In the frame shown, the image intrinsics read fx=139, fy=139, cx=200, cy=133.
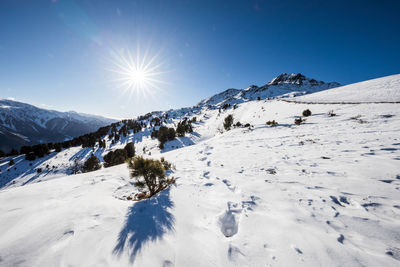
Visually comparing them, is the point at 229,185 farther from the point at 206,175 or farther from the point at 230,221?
the point at 230,221

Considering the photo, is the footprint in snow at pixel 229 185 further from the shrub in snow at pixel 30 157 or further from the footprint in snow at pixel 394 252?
the shrub in snow at pixel 30 157

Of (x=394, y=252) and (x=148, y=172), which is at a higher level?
(x=148, y=172)

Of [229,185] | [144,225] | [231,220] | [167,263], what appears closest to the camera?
[167,263]

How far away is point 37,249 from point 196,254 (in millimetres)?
3092

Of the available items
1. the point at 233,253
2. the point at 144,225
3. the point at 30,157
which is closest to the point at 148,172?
the point at 144,225

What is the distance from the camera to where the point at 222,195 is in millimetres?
4836

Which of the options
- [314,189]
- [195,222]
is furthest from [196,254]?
[314,189]

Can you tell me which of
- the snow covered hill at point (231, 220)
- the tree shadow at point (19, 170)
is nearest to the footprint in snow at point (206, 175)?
the snow covered hill at point (231, 220)

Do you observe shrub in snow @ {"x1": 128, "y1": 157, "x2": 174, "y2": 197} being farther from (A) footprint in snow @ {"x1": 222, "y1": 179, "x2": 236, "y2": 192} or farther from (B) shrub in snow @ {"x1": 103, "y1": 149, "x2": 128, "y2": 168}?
(B) shrub in snow @ {"x1": 103, "y1": 149, "x2": 128, "y2": 168}

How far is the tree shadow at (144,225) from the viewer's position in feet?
9.54

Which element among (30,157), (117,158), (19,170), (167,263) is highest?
(167,263)

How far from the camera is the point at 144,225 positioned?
3.55 metres

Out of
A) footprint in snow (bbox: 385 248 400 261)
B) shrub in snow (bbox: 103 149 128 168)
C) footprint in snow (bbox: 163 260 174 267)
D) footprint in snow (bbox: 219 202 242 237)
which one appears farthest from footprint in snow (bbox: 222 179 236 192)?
shrub in snow (bbox: 103 149 128 168)

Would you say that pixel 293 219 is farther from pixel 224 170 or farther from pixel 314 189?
pixel 224 170
